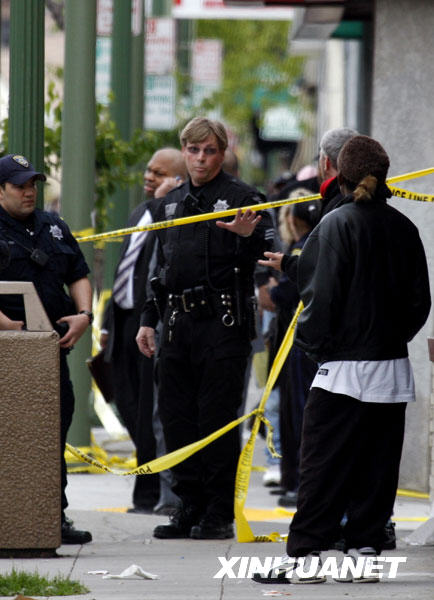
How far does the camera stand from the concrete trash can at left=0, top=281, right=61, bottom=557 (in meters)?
6.76

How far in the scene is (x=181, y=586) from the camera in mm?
6277

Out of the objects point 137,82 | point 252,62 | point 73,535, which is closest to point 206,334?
point 73,535

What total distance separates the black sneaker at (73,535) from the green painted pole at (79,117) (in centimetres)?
339

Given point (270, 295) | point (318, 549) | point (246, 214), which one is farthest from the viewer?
point (270, 295)

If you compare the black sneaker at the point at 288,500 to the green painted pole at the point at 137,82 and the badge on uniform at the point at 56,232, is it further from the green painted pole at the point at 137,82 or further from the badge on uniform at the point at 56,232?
the green painted pole at the point at 137,82

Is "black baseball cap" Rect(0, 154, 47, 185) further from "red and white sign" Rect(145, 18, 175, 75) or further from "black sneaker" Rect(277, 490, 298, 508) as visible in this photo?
"red and white sign" Rect(145, 18, 175, 75)

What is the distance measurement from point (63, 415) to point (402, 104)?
3.59 metres

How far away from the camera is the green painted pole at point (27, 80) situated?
854cm

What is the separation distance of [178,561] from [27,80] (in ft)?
10.3

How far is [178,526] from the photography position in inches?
309

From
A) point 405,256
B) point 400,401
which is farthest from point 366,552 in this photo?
point 405,256

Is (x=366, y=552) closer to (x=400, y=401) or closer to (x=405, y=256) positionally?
(x=400, y=401)

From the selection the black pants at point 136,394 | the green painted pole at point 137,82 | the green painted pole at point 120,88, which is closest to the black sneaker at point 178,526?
the black pants at point 136,394

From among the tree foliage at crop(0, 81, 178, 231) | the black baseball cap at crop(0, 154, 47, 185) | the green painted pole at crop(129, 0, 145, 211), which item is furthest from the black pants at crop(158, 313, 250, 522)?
the green painted pole at crop(129, 0, 145, 211)
